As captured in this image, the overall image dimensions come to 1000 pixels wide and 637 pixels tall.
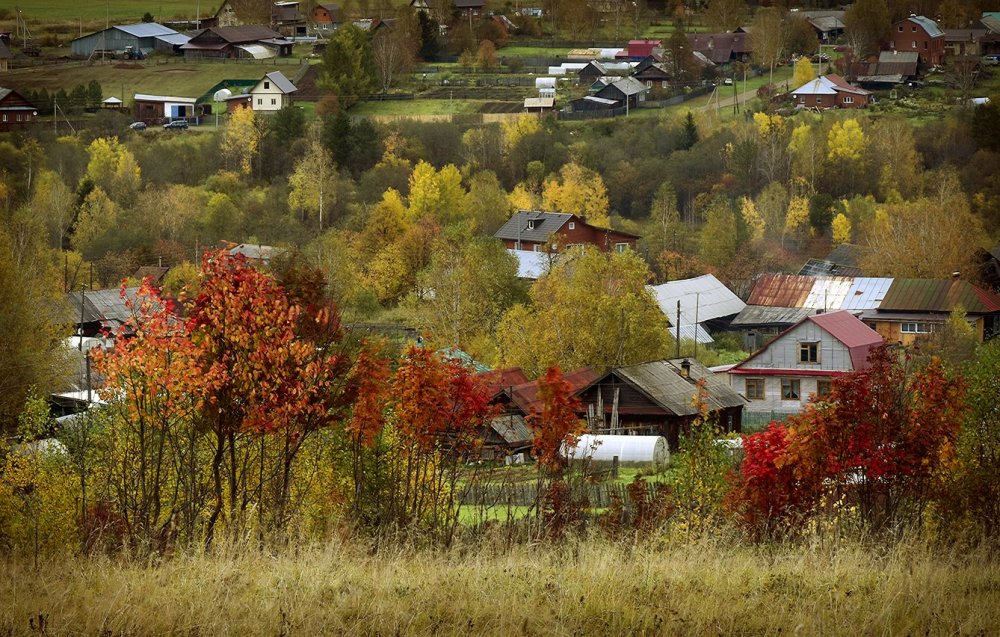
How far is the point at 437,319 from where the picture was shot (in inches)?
1736

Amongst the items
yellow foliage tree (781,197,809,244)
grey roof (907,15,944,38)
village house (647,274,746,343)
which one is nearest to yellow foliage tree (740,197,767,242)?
yellow foliage tree (781,197,809,244)

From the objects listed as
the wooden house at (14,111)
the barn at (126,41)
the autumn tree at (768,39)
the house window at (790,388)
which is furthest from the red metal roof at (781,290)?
the barn at (126,41)

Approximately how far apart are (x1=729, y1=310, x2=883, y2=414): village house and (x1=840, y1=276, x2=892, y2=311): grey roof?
8071 mm

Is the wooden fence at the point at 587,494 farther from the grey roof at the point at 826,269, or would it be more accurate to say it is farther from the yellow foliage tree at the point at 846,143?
the yellow foliage tree at the point at 846,143

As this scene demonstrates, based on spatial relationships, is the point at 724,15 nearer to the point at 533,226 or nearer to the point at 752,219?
the point at 752,219

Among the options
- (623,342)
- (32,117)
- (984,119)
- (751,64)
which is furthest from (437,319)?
(751,64)

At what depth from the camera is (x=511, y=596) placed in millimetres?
8820

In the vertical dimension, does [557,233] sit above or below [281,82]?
below

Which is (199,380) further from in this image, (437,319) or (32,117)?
(32,117)

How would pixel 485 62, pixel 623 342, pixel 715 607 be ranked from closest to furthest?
pixel 715 607 < pixel 623 342 < pixel 485 62

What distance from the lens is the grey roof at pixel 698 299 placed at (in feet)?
154

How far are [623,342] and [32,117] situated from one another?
48091 millimetres

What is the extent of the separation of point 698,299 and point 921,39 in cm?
4847

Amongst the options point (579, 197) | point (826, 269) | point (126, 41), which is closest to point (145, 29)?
point (126, 41)
